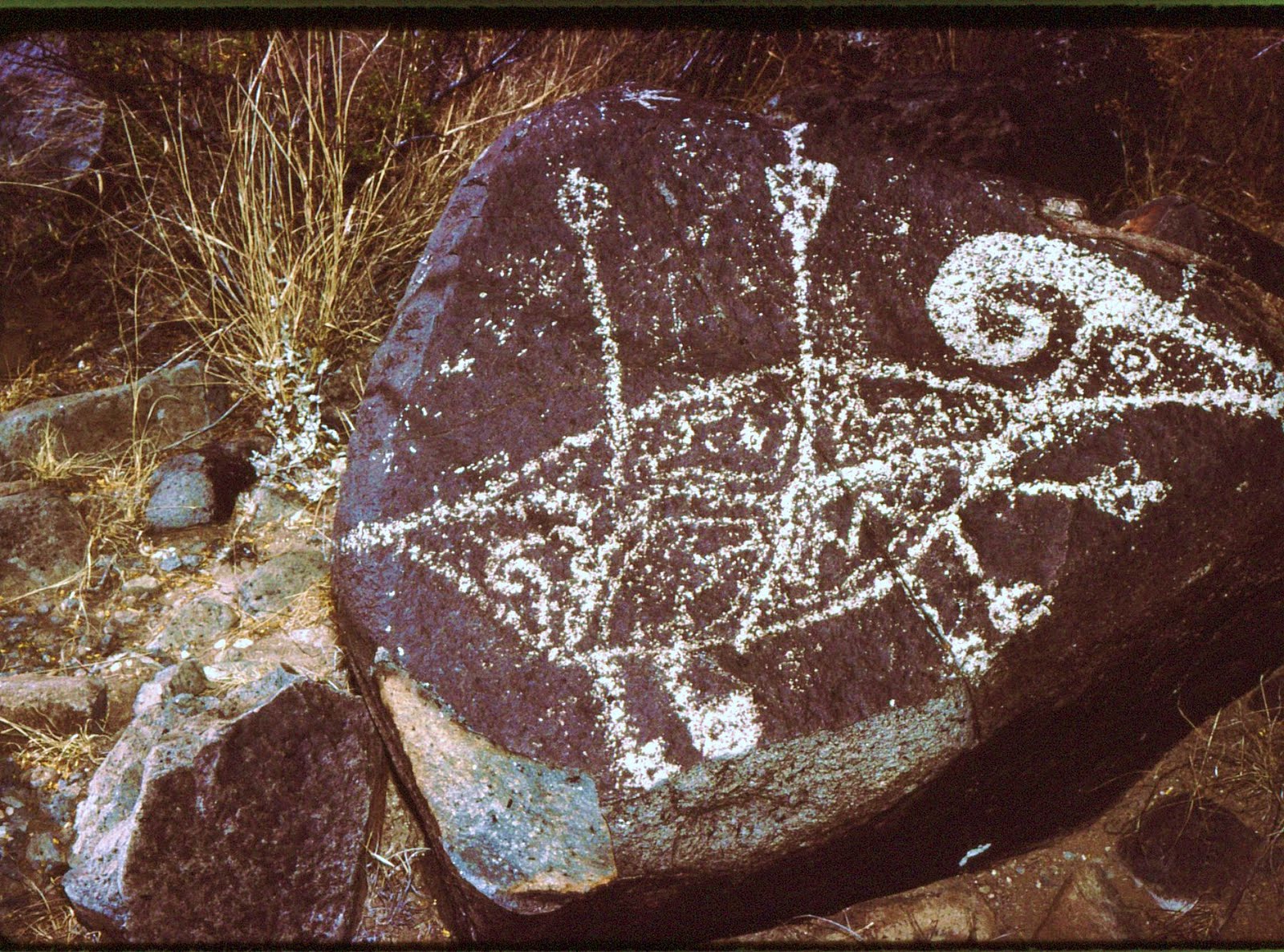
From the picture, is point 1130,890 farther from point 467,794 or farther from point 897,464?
point 467,794

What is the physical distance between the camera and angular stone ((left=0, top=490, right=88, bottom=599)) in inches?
87.0

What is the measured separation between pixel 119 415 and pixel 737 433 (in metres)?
1.71

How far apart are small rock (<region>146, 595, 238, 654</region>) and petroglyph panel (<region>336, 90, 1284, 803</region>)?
0.66m

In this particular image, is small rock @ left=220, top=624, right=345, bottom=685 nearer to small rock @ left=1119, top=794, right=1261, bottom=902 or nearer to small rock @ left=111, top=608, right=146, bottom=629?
small rock @ left=111, top=608, right=146, bottom=629

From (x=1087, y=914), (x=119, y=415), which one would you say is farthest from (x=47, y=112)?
(x=1087, y=914)

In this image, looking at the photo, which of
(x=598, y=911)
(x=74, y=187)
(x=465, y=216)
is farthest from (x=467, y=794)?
(x=74, y=187)

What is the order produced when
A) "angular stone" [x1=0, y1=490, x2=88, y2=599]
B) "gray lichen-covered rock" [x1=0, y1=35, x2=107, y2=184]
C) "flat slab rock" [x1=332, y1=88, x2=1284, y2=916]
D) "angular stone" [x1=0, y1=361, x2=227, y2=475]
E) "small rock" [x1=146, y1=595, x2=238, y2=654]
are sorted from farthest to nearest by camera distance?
"gray lichen-covered rock" [x1=0, y1=35, x2=107, y2=184] → "angular stone" [x1=0, y1=361, x2=227, y2=475] → "angular stone" [x1=0, y1=490, x2=88, y2=599] → "small rock" [x1=146, y1=595, x2=238, y2=654] → "flat slab rock" [x1=332, y1=88, x2=1284, y2=916]

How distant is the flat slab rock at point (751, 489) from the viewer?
4.77 ft

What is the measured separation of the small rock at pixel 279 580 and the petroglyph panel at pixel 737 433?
2.02 feet

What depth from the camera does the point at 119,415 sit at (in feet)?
8.25

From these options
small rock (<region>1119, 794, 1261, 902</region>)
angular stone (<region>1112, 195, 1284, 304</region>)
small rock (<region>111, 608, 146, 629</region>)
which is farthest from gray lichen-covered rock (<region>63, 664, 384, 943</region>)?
angular stone (<region>1112, 195, 1284, 304</region>)

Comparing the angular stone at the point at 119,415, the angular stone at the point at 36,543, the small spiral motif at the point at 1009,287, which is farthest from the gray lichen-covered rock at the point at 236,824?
the small spiral motif at the point at 1009,287

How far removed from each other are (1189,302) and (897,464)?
587 millimetres

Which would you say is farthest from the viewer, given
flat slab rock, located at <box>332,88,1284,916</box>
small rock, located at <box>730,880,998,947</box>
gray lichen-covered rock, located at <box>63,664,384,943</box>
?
small rock, located at <box>730,880,998,947</box>
